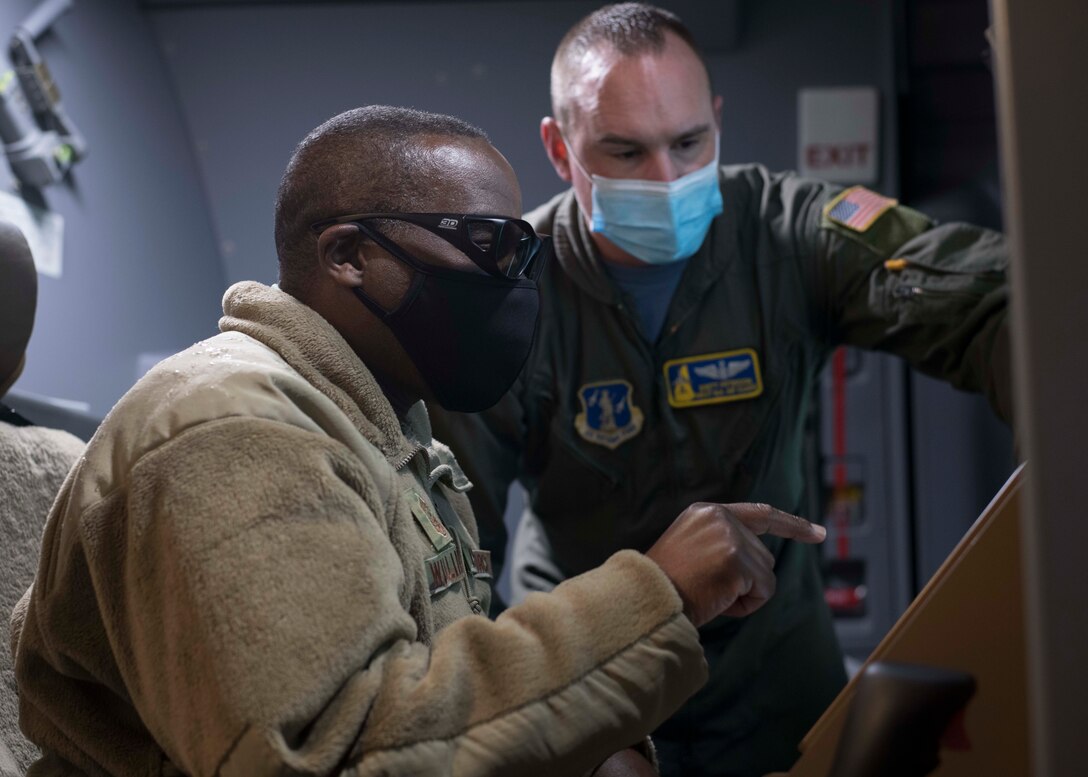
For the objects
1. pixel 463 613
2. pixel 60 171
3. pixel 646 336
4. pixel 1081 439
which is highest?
pixel 60 171

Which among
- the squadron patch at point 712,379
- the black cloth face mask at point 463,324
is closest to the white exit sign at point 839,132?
the squadron patch at point 712,379

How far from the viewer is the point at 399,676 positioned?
3.13 feet

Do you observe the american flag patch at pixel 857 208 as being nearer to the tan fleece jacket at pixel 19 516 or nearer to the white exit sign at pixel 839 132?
the white exit sign at pixel 839 132

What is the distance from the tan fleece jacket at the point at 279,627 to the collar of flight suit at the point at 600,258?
0.89 m

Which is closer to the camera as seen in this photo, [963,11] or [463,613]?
[463,613]

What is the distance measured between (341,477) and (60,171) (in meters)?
1.57

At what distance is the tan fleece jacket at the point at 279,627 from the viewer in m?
0.92

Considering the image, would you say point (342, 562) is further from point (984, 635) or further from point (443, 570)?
point (984, 635)

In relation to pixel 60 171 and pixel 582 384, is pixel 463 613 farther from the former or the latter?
pixel 60 171

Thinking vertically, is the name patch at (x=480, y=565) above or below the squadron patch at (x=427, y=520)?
below

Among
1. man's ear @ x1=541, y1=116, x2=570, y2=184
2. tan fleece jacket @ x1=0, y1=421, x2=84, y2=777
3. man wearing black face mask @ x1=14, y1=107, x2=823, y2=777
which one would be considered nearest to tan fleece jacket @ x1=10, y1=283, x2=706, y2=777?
man wearing black face mask @ x1=14, y1=107, x2=823, y2=777

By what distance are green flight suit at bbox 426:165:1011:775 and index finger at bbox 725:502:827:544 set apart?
2.21 feet

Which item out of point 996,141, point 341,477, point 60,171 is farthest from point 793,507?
point 60,171

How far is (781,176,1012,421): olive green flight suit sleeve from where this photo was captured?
181 cm
